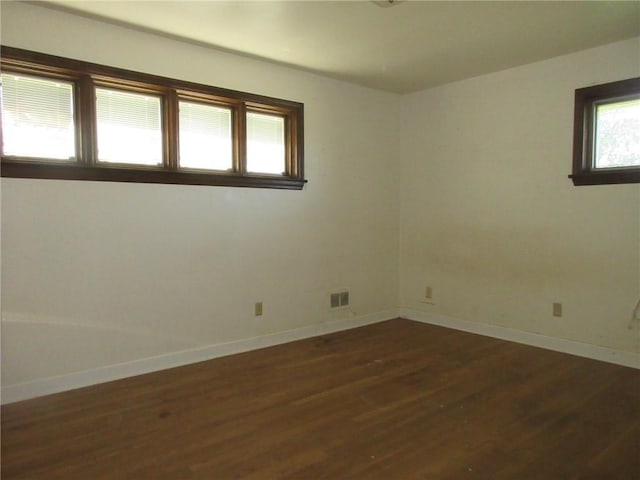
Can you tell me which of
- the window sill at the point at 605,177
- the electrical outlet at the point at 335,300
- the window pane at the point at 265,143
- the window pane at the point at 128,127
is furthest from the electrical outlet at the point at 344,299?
the window sill at the point at 605,177

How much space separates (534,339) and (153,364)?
10.5 ft

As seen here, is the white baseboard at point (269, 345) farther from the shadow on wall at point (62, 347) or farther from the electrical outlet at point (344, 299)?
the electrical outlet at point (344, 299)

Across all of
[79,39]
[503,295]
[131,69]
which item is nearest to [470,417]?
[503,295]

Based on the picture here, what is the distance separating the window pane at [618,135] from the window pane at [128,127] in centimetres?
348

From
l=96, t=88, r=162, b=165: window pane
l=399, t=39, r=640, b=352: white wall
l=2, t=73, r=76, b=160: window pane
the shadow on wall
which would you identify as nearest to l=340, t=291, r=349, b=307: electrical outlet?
l=399, t=39, r=640, b=352: white wall

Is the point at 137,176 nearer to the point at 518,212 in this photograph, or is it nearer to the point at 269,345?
the point at 269,345

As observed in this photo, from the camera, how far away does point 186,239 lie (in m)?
Answer: 3.26

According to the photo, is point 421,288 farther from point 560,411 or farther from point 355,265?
point 560,411

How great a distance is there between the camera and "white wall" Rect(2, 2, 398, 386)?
2650 millimetres

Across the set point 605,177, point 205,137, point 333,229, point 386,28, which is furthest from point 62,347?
point 605,177

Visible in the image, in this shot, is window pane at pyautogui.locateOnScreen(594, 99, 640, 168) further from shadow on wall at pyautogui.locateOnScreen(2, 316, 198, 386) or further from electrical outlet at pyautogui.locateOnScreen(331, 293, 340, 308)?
shadow on wall at pyautogui.locateOnScreen(2, 316, 198, 386)

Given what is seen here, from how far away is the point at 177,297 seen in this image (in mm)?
3227

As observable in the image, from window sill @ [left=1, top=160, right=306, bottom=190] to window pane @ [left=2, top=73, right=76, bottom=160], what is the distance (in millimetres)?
120

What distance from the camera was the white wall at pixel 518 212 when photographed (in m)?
3.28
